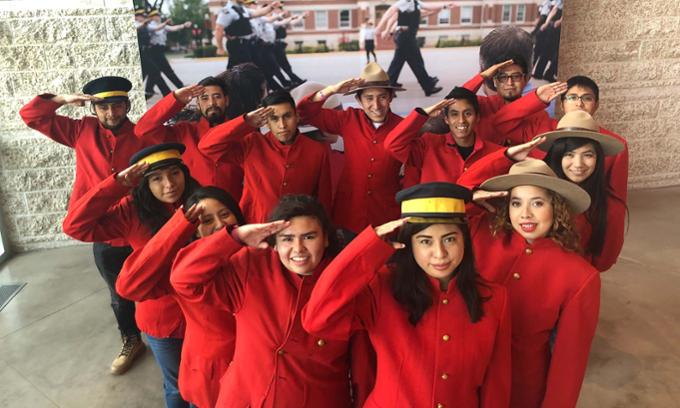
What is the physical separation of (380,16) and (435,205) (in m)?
3.99

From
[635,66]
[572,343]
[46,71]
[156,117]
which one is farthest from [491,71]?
[46,71]

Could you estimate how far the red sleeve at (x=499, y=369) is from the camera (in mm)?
1600

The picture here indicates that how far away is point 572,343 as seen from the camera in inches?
68.0

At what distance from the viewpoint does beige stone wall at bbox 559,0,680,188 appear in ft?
19.0

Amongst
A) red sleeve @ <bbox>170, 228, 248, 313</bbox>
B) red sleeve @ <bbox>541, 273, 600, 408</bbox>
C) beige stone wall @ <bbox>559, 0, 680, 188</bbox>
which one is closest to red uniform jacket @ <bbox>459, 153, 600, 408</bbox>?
red sleeve @ <bbox>541, 273, 600, 408</bbox>

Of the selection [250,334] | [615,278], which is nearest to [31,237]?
[250,334]

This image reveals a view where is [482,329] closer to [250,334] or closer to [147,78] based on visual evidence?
[250,334]

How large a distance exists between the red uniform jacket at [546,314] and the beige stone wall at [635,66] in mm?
4728

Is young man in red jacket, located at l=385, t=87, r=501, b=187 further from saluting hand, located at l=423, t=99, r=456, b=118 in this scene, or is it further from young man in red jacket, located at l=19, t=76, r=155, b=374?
young man in red jacket, located at l=19, t=76, r=155, b=374

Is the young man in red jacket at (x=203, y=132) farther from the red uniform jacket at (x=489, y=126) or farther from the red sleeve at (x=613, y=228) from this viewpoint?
the red sleeve at (x=613, y=228)

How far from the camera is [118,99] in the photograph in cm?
322

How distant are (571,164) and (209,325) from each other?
71.6 inches

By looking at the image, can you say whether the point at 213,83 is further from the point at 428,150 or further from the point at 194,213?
the point at 194,213

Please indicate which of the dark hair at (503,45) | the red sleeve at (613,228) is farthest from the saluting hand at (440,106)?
the dark hair at (503,45)
